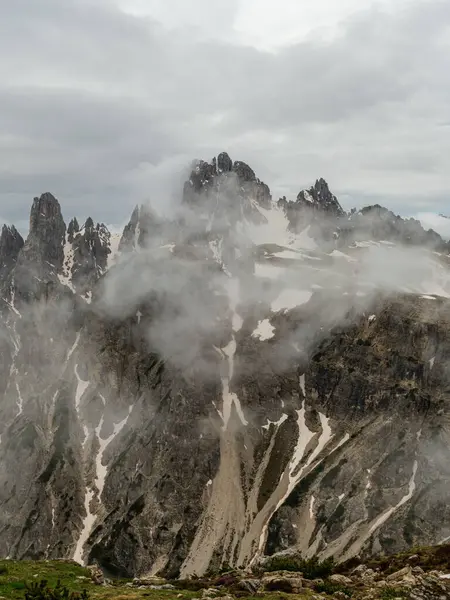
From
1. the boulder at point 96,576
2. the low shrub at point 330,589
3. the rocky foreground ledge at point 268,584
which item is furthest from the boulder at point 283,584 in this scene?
the boulder at point 96,576

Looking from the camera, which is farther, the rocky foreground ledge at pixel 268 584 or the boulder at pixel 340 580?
the boulder at pixel 340 580

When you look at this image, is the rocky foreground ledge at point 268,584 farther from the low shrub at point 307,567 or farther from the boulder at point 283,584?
the low shrub at point 307,567

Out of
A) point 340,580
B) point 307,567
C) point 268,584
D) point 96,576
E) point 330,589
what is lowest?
point 307,567

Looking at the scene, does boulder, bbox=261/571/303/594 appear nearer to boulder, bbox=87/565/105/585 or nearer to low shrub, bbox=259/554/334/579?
low shrub, bbox=259/554/334/579

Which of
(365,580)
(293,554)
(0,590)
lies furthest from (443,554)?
(0,590)

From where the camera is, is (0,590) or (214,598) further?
(214,598)

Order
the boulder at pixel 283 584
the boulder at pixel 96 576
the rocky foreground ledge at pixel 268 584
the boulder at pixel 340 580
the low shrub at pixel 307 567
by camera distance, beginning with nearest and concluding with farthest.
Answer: the rocky foreground ledge at pixel 268 584, the boulder at pixel 283 584, the boulder at pixel 96 576, the boulder at pixel 340 580, the low shrub at pixel 307 567

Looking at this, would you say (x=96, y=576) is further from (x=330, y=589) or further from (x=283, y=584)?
(x=330, y=589)

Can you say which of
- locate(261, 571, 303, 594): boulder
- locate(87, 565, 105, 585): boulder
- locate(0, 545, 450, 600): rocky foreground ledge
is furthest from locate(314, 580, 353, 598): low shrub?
locate(87, 565, 105, 585): boulder

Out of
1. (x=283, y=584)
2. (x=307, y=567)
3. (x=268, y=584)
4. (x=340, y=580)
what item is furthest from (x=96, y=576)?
(x=307, y=567)

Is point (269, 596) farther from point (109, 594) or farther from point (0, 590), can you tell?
point (0, 590)

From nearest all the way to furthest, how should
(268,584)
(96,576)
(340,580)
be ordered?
(268,584), (96,576), (340,580)
